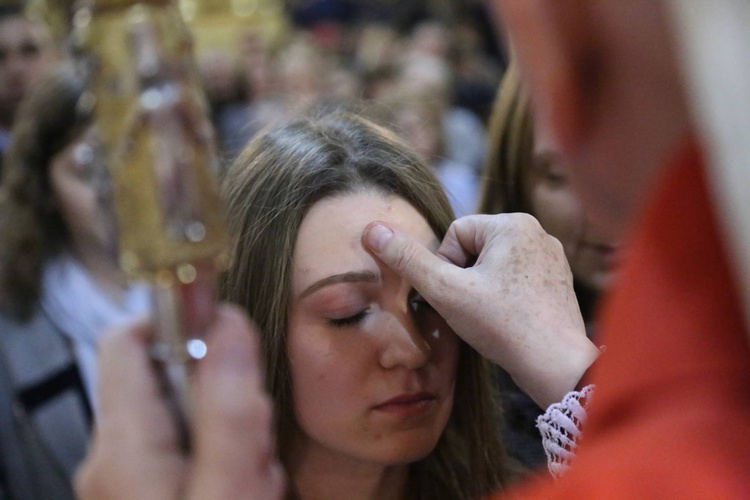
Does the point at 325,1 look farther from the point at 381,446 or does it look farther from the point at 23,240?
the point at 381,446

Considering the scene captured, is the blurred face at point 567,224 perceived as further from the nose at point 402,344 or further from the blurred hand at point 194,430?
the blurred hand at point 194,430

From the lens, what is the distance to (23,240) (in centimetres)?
175

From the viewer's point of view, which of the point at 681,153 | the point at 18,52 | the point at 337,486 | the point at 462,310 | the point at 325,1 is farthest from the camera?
the point at 325,1

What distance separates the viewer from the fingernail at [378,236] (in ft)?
3.25

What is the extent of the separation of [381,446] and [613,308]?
598mm

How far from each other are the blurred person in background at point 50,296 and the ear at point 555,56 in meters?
1.26

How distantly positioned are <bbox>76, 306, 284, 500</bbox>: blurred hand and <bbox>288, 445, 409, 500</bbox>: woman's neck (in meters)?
0.62

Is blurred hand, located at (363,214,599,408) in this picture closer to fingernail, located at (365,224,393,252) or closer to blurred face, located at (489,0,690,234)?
fingernail, located at (365,224,393,252)

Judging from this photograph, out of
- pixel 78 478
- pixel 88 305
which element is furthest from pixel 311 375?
pixel 88 305

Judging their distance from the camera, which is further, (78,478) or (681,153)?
(78,478)

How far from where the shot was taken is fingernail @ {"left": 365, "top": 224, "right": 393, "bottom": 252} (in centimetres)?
99

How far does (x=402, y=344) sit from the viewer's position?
99 centimetres

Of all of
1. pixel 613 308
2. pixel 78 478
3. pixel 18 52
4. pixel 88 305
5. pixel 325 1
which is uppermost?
pixel 613 308

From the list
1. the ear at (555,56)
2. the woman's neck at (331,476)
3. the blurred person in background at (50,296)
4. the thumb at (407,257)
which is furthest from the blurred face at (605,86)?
the blurred person in background at (50,296)
